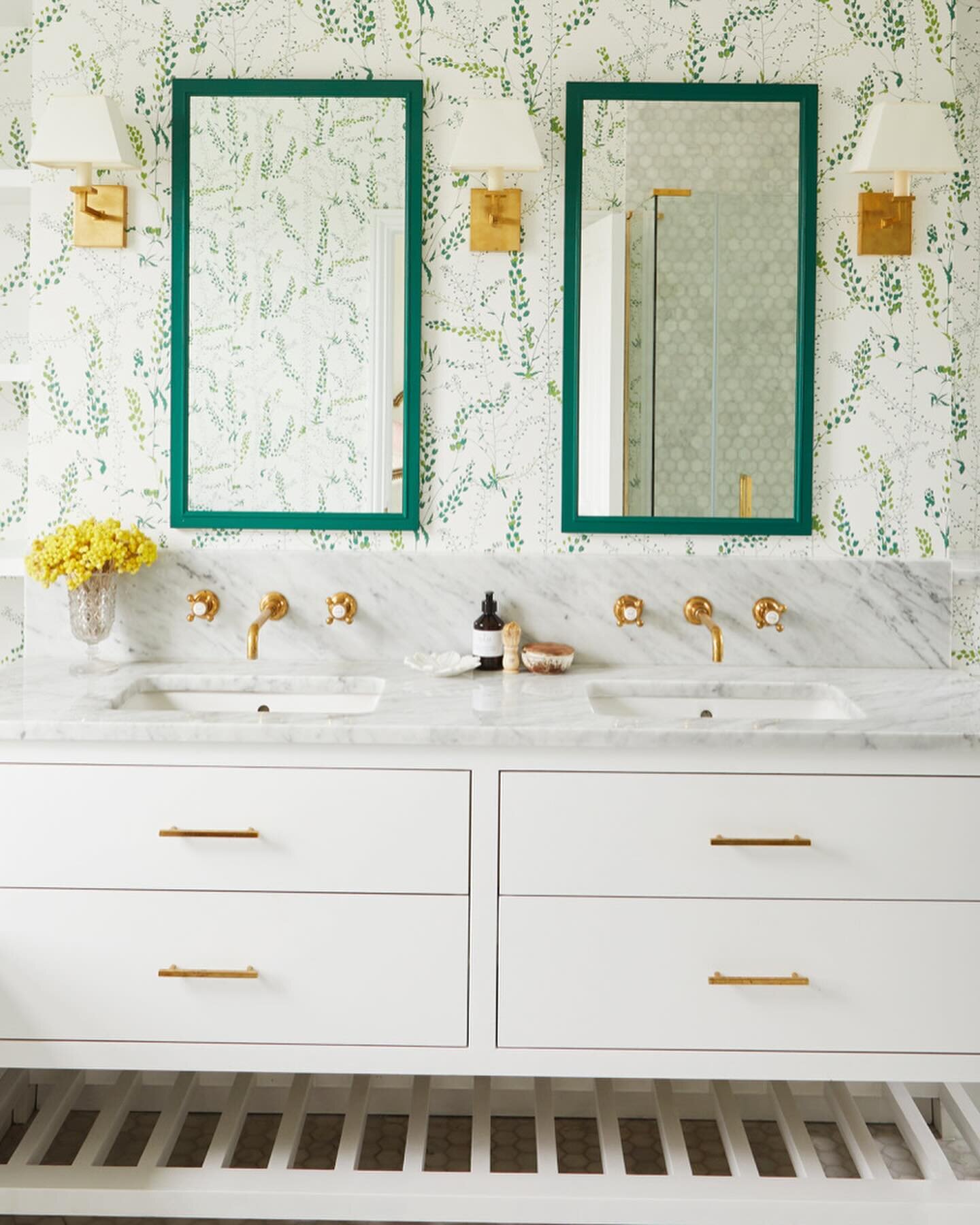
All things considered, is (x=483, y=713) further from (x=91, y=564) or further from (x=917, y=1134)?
(x=917, y=1134)

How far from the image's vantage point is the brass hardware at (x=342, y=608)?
7.54 ft

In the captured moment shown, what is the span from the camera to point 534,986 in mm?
1821

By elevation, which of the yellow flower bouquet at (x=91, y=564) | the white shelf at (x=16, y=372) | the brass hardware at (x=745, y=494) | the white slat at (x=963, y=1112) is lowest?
the white slat at (x=963, y=1112)

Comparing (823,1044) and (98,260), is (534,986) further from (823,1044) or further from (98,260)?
(98,260)

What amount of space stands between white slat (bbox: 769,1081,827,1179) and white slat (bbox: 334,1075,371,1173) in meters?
0.77

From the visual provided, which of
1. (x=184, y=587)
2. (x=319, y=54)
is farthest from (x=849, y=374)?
(x=184, y=587)

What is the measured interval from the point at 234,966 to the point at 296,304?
1.28 metres

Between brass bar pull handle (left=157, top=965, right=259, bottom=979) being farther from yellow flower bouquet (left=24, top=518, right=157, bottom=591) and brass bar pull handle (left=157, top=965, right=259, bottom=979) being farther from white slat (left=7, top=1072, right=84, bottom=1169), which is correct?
yellow flower bouquet (left=24, top=518, right=157, bottom=591)

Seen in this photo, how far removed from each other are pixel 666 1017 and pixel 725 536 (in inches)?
38.4

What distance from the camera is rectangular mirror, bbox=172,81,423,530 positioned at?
2271 mm

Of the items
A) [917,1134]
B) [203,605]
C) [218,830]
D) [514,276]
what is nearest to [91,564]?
[203,605]

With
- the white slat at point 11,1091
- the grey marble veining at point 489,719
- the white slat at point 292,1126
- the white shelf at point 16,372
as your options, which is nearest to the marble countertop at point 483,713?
the grey marble veining at point 489,719

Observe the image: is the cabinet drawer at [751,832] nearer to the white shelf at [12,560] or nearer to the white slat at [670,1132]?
the white slat at [670,1132]

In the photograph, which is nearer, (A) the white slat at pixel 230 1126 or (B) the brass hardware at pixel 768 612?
(A) the white slat at pixel 230 1126
